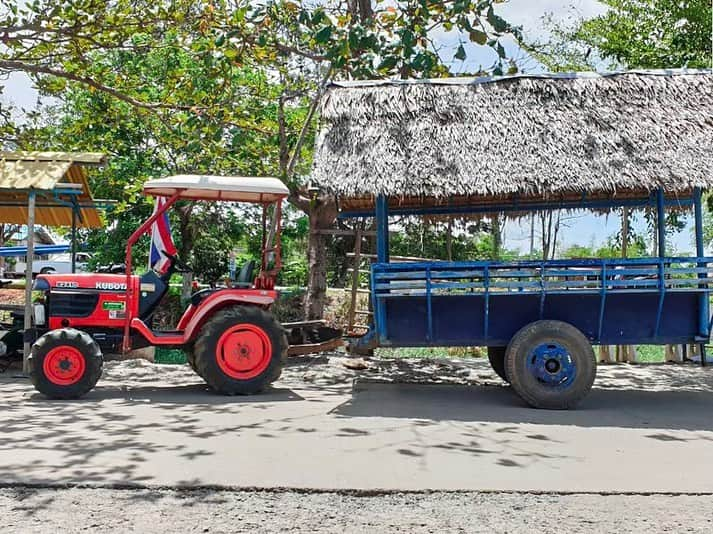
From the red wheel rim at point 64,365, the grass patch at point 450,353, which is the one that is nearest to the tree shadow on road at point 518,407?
the red wheel rim at point 64,365

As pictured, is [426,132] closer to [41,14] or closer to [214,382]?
[214,382]

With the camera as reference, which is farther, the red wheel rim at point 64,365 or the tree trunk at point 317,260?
Result: the tree trunk at point 317,260

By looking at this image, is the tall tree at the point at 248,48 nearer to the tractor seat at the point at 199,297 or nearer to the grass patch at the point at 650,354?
the tractor seat at the point at 199,297

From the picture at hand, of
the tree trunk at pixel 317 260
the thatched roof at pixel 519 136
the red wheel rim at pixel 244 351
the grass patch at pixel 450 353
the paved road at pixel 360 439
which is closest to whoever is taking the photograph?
the paved road at pixel 360 439

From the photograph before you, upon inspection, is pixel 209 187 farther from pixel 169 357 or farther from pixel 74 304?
pixel 169 357

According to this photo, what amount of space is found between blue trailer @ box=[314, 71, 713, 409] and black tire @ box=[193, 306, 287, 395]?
0.97 m

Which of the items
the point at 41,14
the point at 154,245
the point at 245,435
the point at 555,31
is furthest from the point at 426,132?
the point at 555,31

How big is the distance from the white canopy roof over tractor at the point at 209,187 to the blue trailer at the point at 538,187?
614 mm

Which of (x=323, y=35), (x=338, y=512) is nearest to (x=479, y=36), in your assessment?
(x=323, y=35)

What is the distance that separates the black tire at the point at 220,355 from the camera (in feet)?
26.4

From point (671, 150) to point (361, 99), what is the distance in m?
3.49

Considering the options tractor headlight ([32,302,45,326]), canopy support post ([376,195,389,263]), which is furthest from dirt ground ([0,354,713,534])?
Result: canopy support post ([376,195,389,263])

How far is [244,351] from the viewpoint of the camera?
8.20 m

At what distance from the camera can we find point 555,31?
15.0 meters
